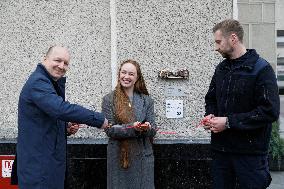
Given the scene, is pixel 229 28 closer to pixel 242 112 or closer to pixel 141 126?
pixel 242 112

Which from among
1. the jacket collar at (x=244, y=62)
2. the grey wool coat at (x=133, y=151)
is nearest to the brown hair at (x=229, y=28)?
the jacket collar at (x=244, y=62)

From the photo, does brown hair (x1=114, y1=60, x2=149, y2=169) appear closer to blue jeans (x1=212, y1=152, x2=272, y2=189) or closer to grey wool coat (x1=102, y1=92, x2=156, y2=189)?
grey wool coat (x1=102, y1=92, x2=156, y2=189)

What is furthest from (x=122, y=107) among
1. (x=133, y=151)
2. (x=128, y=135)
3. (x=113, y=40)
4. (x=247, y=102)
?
(x=247, y=102)

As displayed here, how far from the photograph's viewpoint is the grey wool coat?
4.01 metres

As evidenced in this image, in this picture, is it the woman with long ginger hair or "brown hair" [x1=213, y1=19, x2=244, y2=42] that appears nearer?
"brown hair" [x1=213, y1=19, x2=244, y2=42]

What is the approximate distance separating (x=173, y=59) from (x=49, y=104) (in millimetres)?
1841

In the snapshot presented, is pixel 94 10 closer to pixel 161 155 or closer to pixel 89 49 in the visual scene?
pixel 89 49

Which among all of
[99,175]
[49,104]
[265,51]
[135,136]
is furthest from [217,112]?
[265,51]

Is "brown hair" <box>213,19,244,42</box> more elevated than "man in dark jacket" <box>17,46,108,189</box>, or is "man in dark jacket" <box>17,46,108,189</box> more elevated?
"brown hair" <box>213,19,244,42</box>

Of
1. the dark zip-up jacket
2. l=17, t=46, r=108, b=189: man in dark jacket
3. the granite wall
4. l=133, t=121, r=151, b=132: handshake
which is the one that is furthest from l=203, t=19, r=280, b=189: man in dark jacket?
the granite wall

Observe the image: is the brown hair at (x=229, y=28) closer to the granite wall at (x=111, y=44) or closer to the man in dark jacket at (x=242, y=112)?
the man in dark jacket at (x=242, y=112)

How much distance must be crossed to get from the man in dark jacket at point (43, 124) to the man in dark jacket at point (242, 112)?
85 cm

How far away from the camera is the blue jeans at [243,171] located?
3.41 metres

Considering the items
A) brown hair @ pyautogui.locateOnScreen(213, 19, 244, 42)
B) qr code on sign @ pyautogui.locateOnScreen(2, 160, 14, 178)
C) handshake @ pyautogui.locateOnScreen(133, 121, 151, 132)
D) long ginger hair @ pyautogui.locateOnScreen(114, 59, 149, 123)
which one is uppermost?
brown hair @ pyautogui.locateOnScreen(213, 19, 244, 42)
